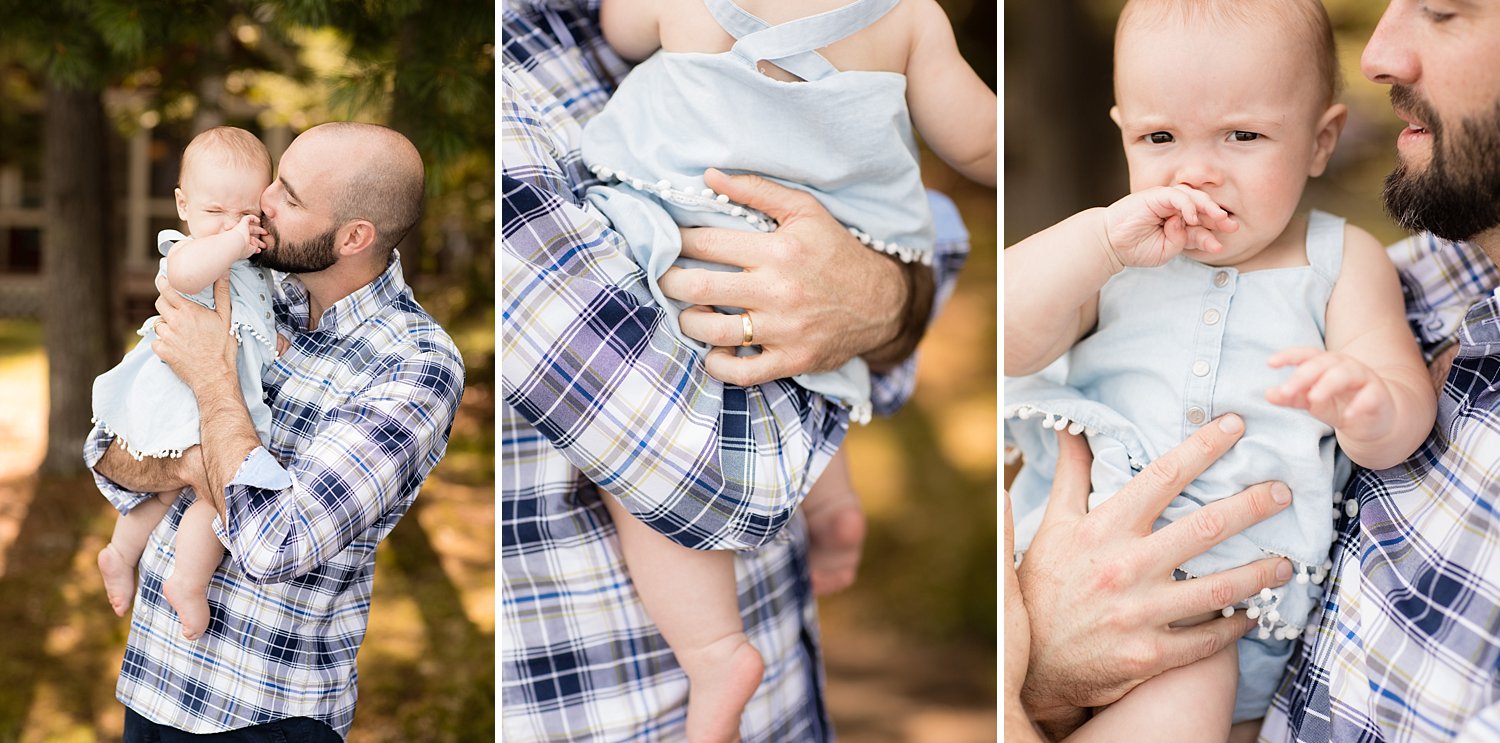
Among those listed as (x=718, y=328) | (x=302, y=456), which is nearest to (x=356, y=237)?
(x=302, y=456)

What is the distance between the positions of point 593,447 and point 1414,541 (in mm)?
1052

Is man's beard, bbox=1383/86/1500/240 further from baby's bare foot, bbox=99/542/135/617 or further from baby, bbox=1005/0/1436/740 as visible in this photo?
baby's bare foot, bbox=99/542/135/617

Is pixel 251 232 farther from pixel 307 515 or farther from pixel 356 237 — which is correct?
pixel 307 515

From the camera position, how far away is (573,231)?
4.85 feet

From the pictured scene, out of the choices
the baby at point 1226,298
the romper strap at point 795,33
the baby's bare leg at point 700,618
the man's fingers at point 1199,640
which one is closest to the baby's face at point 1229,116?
the baby at point 1226,298

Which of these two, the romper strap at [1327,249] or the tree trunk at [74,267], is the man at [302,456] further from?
the tree trunk at [74,267]

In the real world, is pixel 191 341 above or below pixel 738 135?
below

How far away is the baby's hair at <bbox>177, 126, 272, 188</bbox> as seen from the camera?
1.32m

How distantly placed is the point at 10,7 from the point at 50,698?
1999mm

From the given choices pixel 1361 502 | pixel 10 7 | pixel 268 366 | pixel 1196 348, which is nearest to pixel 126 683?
pixel 268 366

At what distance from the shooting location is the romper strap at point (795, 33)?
151 centimetres

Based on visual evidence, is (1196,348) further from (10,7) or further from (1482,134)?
(10,7)

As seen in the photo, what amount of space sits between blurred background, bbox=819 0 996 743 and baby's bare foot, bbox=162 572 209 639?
11.4 feet

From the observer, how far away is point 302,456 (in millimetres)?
1313
